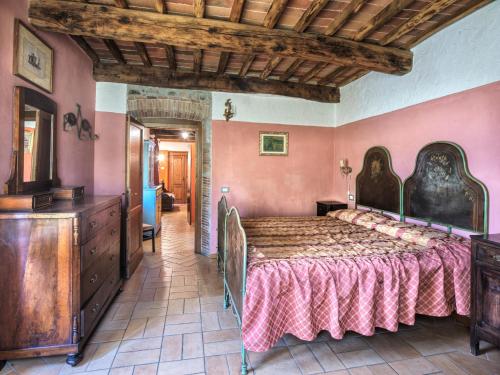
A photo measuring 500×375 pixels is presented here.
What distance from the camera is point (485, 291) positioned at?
1.99 m

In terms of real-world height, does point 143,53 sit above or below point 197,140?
above

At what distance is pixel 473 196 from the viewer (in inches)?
99.6

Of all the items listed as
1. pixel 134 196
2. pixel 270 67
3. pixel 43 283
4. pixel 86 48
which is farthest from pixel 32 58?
pixel 270 67

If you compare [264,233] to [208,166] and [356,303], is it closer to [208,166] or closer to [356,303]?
[356,303]

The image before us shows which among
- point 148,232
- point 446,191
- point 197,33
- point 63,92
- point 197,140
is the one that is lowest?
point 148,232

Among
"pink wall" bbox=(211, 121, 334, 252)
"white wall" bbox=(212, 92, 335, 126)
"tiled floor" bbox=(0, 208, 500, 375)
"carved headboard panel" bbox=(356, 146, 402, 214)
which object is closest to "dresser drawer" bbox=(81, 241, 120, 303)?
"tiled floor" bbox=(0, 208, 500, 375)

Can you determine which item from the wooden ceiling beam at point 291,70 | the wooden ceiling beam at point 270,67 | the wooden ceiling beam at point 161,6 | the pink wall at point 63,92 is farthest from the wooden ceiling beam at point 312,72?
the pink wall at point 63,92

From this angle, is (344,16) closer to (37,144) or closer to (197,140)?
(197,140)

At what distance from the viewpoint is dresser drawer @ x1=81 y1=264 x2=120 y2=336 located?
198 centimetres

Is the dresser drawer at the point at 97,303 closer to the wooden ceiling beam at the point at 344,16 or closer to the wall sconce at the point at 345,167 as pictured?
the wooden ceiling beam at the point at 344,16

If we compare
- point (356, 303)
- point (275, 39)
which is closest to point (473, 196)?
point (356, 303)

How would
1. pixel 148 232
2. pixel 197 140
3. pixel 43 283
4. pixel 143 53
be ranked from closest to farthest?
1. pixel 43 283
2. pixel 143 53
3. pixel 197 140
4. pixel 148 232

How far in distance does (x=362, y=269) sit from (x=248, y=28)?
96.0 inches

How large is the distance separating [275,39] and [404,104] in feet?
5.88
